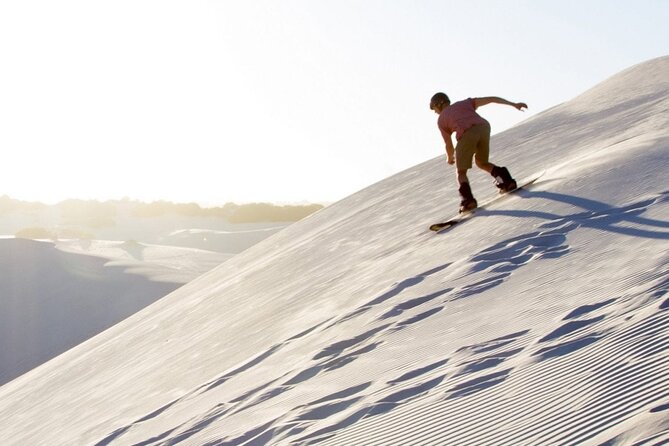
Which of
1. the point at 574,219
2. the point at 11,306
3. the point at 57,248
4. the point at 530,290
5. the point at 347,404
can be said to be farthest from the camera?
the point at 57,248

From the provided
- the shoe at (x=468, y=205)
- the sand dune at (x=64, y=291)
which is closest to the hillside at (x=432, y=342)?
the shoe at (x=468, y=205)

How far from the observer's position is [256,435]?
4.72 metres

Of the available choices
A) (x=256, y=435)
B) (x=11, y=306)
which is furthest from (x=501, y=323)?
(x=11, y=306)

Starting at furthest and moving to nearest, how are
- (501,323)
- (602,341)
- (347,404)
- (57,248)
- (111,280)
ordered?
(57,248), (111,280), (501,323), (347,404), (602,341)

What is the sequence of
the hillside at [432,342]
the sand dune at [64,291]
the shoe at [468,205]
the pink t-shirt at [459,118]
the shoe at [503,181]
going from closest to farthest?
1. the hillside at [432,342]
2. the pink t-shirt at [459,118]
3. the shoe at [468,205]
4. the shoe at [503,181]
5. the sand dune at [64,291]

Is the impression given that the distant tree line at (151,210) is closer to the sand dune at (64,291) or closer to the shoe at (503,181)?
the sand dune at (64,291)

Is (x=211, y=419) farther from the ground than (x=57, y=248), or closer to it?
closer to it

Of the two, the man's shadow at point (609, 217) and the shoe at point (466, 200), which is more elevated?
the shoe at point (466, 200)

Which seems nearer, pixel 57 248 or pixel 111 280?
pixel 111 280

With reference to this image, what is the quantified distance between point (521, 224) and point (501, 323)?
2449 millimetres

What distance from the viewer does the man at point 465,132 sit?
29.4ft

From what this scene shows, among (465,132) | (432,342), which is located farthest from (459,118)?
(432,342)

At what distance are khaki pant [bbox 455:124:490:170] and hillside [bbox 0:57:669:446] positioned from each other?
2.10 feet

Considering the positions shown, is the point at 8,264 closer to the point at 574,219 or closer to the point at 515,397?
the point at 574,219
